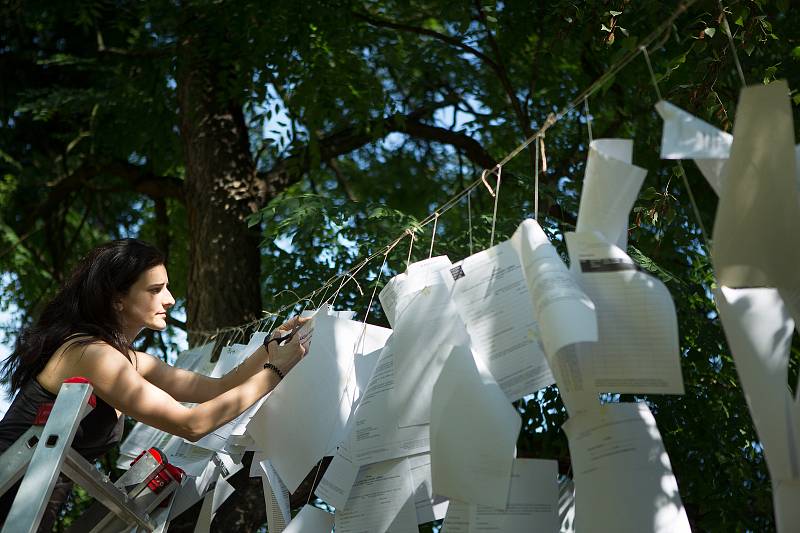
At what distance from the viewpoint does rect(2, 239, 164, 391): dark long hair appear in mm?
2150

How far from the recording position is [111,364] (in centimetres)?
204

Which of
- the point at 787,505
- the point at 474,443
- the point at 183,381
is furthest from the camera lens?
the point at 183,381

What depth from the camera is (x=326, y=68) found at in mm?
4301

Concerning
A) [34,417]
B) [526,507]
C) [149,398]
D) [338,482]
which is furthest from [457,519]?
[34,417]

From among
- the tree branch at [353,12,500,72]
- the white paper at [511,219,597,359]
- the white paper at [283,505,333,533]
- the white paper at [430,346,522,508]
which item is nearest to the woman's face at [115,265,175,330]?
the white paper at [283,505,333,533]

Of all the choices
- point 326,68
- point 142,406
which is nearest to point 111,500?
point 142,406

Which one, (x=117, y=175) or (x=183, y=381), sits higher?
(x=117, y=175)

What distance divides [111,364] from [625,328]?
1.18 m

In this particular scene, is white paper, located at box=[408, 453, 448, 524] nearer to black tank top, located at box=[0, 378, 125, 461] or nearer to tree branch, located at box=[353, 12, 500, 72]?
black tank top, located at box=[0, 378, 125, 461]

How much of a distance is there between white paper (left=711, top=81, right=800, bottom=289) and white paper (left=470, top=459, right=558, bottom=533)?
0.50 meters

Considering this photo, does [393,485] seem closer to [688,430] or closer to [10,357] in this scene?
[10,357]

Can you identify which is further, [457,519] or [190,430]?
[190,430]

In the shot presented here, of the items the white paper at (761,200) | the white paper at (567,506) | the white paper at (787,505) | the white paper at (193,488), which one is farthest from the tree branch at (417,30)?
the white paper at (787,505)

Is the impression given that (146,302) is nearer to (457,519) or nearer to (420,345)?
(420,345)
